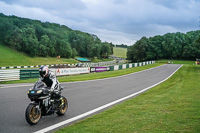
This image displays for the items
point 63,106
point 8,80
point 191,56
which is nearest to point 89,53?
point 191,56

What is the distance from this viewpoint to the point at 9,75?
19.8 m

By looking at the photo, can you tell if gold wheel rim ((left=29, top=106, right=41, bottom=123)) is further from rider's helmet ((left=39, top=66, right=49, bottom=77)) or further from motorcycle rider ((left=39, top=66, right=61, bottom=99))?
rider's helmet ((left=39, top=66, right=49, bottom=77))

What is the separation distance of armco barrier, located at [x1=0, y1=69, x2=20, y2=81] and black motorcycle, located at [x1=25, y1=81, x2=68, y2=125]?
14096mm

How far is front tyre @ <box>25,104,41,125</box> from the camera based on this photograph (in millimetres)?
5914

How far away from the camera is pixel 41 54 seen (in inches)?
3676

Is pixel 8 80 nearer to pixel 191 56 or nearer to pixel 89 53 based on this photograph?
pixel 191 56

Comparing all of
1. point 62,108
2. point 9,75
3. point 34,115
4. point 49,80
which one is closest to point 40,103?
point 34,115

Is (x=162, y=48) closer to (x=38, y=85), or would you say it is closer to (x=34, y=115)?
(x=38, y=85)

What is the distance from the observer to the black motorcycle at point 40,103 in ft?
19.8

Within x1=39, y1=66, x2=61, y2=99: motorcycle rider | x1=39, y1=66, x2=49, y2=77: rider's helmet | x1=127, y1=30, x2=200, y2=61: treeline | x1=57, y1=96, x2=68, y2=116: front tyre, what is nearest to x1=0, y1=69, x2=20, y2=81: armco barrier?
x1=57, y1=96, x2=68, y2=116: front tyre

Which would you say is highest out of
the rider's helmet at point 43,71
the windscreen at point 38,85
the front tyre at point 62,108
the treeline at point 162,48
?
the treeline at point 162,48

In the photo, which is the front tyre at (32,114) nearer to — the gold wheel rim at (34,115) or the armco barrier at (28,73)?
the gold wheel rim at (34,115)

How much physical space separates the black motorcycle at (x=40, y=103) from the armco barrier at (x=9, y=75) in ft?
46.2

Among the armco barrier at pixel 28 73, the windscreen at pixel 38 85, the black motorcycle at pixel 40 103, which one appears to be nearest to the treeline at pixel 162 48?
the armco barrier at pixel 28 73
